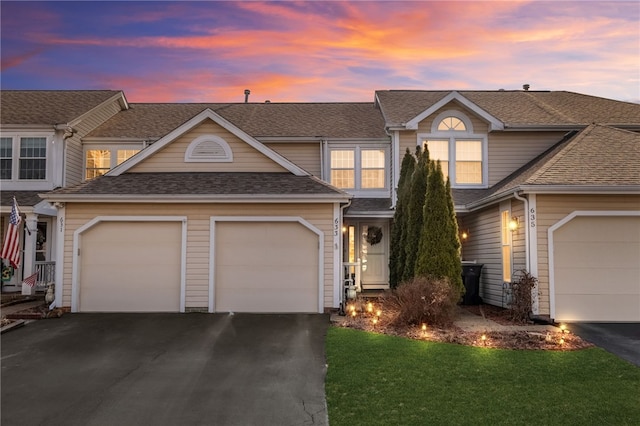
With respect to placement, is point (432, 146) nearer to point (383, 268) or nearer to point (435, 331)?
point (383, 268)

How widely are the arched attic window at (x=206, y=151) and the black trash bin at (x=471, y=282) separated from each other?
7421 mm

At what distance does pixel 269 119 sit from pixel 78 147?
23.0 ft

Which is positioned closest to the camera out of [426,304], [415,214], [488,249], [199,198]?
[426,304]

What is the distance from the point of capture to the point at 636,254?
11.0 metres

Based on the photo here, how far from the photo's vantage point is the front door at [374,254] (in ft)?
54.6

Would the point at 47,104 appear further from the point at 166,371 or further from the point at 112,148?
the point at 166,371

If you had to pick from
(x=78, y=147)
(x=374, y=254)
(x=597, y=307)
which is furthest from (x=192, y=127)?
(x=597, y=307)

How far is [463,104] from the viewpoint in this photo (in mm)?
15977

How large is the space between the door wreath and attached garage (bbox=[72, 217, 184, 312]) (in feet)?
22.9

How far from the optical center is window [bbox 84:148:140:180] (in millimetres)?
17656

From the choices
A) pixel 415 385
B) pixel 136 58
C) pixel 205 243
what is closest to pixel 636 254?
pixel 415 385

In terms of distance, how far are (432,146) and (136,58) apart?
1177 cm

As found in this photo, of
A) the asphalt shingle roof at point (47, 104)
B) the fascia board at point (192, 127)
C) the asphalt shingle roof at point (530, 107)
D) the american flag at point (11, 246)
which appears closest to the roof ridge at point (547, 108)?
the asphalt shingle roof at point (530, 107)

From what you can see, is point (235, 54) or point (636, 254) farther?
point (235, 54)
